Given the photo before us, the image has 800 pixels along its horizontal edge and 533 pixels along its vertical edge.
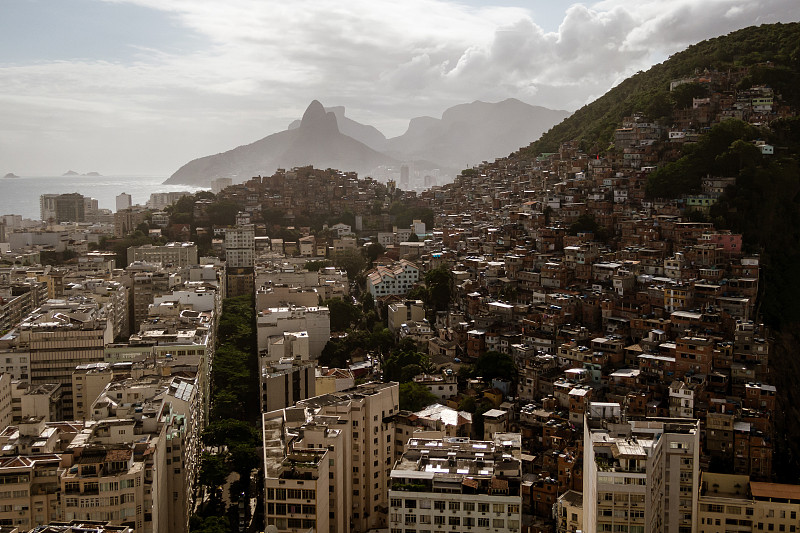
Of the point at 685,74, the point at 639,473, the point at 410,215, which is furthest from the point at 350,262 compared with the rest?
the point at 639,473

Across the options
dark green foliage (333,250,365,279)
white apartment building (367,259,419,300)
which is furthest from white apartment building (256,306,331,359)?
dark green foliage (333,250,365,279)

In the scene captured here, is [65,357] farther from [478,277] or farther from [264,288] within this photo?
[478,277]

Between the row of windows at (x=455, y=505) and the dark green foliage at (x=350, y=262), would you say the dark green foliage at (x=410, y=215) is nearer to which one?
the dark green foliage at (x=350, y=262)

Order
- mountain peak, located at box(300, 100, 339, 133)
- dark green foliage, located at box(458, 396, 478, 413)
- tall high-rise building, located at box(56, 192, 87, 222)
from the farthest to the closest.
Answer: mountain peak, located at box(300, 100, 339, 133), tall high-rise building, located at box(56, 192, 87, 222), dark green foliage, located at box(458, 396, 478, 413)

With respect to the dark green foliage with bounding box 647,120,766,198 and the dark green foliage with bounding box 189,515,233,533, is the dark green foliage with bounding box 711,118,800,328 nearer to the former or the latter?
the dark green foliage with bounding box 647,120,766,198

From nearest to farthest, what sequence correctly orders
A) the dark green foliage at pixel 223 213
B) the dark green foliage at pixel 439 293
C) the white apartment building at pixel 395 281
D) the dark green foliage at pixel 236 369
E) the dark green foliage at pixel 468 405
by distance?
1. the dark green foliage at pixel 468 405
2. the dark green foliage at pixel 236 369
3. the dark green foliage at pixel 439 293
4. the white apartment building at pixel 395 281
5. the dark green foliage at pixel 223 213

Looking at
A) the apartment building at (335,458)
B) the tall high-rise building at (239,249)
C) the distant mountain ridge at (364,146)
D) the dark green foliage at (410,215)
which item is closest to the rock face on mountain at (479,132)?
the distant mountain ridge at (364,146)

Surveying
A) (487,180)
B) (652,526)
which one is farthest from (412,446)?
(487,180)
